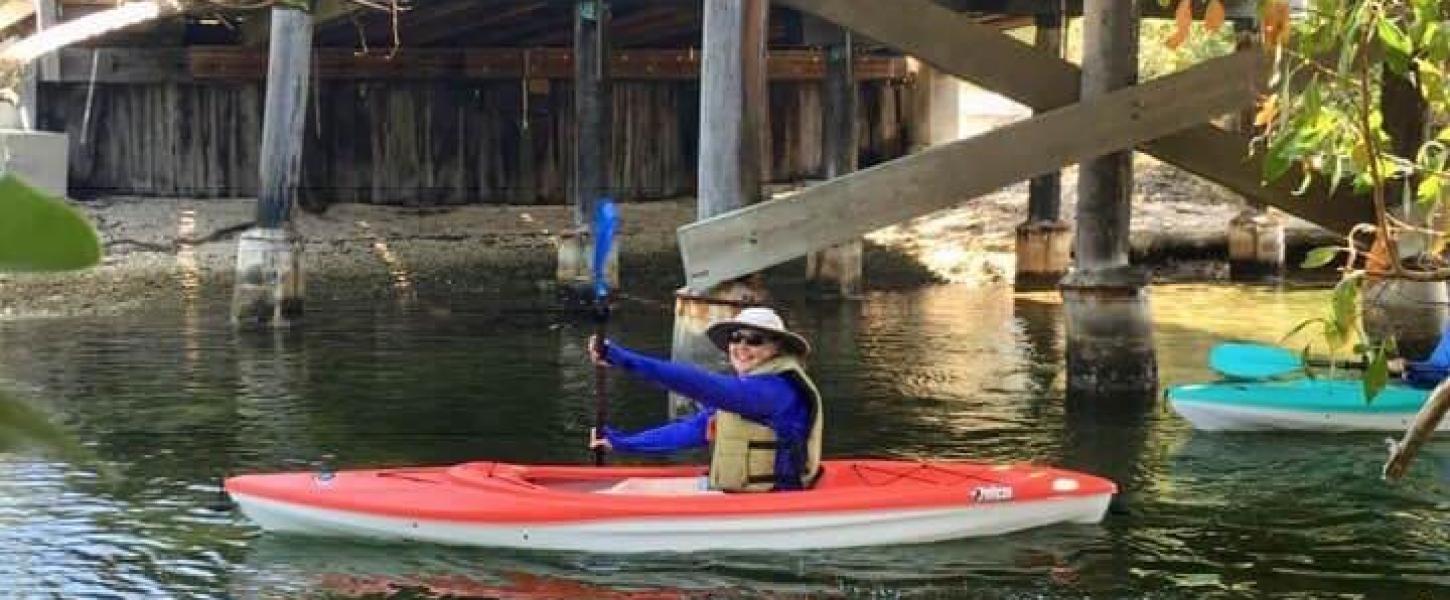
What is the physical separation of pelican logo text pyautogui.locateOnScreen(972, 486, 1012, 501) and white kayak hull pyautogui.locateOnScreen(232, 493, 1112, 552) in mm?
43

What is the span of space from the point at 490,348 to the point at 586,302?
2.09 m

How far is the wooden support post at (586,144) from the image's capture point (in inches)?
580

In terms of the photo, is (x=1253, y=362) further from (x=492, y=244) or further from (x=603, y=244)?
(x=492, y=244)

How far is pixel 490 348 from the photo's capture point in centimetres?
1341

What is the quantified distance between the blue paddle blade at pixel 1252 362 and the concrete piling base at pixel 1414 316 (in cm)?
54

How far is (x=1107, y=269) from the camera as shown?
385 inches

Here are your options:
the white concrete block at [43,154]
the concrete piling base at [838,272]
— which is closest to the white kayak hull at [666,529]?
the concrete piling base at [838,272]

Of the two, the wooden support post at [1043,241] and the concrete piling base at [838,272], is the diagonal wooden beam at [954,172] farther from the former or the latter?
the wooden support post at [1043,241]

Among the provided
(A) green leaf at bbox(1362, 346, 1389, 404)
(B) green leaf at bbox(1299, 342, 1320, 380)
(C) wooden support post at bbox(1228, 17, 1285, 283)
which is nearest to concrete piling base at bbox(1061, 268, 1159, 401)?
(B) green leaf at bbox(1299, 342, 1320, 380)

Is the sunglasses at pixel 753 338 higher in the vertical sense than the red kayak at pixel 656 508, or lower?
higher

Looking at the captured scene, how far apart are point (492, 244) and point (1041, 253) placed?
5622mm

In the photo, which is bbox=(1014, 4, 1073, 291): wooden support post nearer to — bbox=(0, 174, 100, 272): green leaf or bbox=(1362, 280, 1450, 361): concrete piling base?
bbox=(1362, 280, 1450, 361): concrete piling base

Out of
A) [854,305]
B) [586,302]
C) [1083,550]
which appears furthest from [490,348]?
[1083,550]

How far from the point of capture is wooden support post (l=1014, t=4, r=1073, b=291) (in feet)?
56.2
